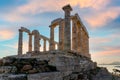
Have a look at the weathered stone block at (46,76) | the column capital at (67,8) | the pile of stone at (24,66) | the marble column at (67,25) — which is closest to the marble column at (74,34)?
the marble column at (67,25)

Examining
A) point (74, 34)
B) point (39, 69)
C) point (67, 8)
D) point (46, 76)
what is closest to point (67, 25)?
point (67, 8)

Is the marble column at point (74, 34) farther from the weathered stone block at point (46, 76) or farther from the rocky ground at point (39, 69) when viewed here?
the weathered stone block at point (46, 76)

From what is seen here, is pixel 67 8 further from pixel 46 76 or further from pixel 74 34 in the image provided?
pixel 46 76

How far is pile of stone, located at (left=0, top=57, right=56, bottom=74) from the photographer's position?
Result: 12938mm

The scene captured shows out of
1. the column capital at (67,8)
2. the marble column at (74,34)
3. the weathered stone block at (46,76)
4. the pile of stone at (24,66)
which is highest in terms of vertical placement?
the column capital at (67,8)

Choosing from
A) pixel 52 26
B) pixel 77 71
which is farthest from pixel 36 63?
pixel 52 26

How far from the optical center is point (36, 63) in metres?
13.8

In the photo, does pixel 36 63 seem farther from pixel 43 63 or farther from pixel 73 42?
pixel 73 42

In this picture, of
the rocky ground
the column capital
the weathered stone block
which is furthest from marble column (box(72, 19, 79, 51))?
the weathered stone block

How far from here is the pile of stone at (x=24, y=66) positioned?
42.4 ft

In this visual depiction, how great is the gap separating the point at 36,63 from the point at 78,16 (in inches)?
840

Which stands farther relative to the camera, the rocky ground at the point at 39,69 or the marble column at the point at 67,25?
the marble column at the point at 67,25

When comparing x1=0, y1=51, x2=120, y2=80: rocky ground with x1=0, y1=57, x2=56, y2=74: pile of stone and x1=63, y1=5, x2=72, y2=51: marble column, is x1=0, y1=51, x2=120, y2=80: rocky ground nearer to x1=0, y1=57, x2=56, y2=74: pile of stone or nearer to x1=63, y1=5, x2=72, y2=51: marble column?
x1=0, y1=57, x2=56, y2=74: pile of stone

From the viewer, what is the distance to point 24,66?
1313 centimetres
